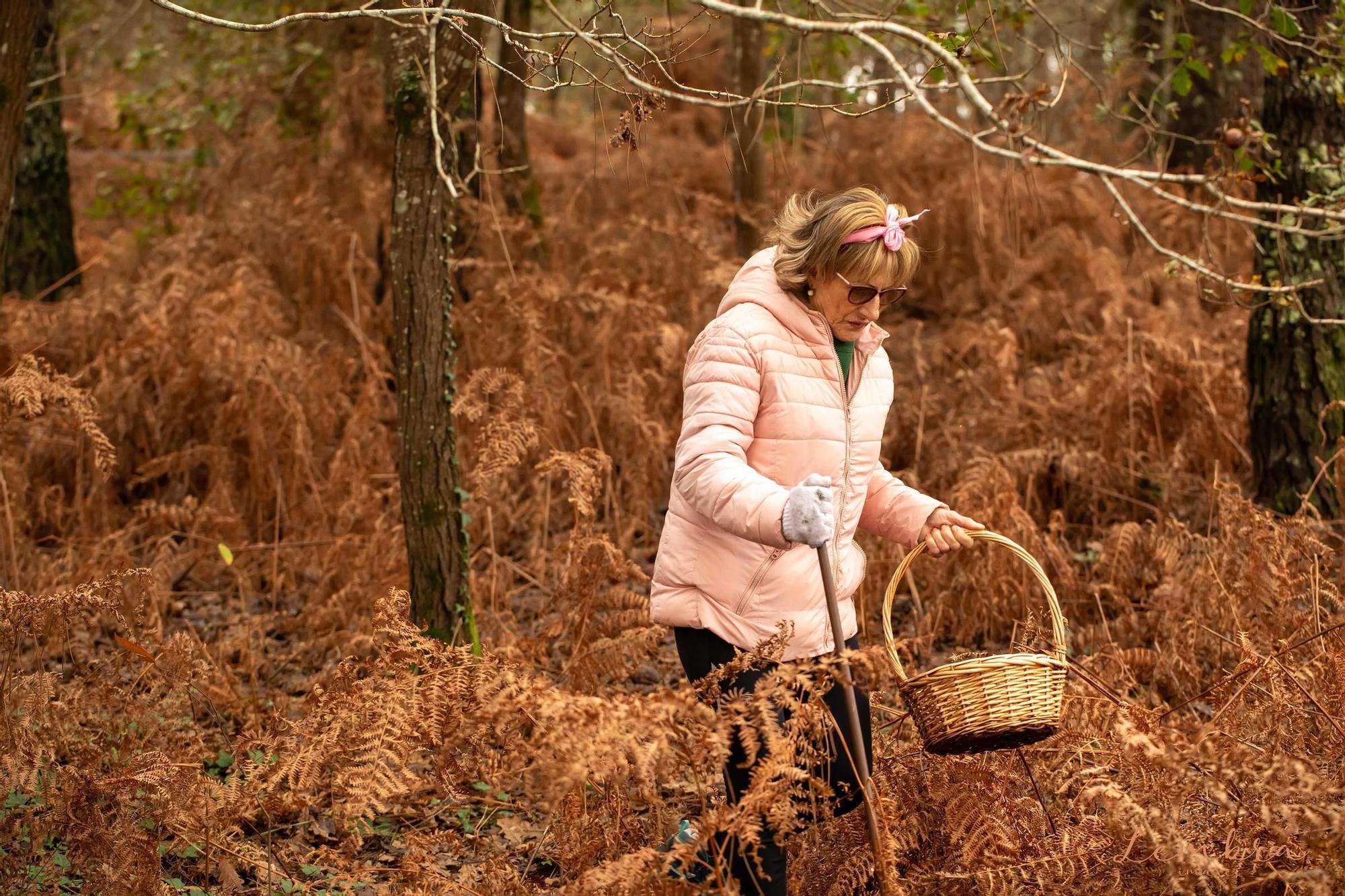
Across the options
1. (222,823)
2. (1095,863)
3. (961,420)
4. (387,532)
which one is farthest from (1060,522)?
(222,823)

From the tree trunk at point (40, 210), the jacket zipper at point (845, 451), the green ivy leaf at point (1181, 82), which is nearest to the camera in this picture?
the jacket zipper at point (845, 451)

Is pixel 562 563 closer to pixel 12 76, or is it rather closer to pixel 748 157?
pixel 12 76

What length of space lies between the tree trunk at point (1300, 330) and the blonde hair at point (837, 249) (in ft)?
9.49

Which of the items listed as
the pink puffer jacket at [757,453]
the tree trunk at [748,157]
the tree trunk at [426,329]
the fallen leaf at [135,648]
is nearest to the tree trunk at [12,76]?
the tree trunk at [426,329]

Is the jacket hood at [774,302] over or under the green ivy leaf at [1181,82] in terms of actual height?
under

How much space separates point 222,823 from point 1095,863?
2.37 meters

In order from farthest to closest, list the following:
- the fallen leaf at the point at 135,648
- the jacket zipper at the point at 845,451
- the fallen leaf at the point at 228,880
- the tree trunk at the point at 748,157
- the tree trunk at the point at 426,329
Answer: the tree trunk at the point at 748,157 → the tree trunk at the point at 426,329 → the fallen leaf at the point at 135,648 → the fallen leaf at the point at 228,880 → the jacket zipper at the point at 845,451

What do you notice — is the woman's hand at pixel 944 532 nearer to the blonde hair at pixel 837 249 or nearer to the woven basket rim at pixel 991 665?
the woven basket rim at pixel 991 665

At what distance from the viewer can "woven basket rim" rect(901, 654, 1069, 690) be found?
2.96 meters

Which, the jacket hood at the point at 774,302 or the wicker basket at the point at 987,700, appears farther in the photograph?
the jacket hood at the point at 774,302

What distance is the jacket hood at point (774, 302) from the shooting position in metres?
3.15

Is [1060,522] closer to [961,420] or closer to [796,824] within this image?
[961,420]

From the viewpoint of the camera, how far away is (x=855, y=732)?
2.97 meters

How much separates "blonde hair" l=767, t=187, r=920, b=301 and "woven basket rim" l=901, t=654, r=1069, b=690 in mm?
950
